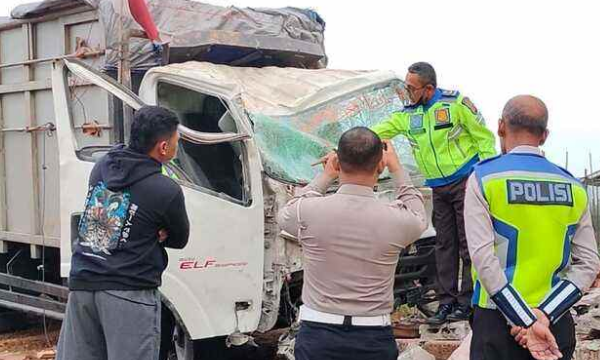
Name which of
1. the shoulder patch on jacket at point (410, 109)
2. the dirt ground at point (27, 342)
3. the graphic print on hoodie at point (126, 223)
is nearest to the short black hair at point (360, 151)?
the graphic print on hoodie at point (126, 223)

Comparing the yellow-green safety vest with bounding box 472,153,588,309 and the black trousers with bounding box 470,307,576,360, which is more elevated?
the yellow-green safety vest with bounding box 472,153,588,309

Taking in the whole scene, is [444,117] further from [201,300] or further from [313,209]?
[313,209]

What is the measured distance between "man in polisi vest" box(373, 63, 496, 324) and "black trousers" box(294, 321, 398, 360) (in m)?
2.48

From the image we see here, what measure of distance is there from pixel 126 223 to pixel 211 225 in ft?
5.53

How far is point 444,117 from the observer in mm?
5234

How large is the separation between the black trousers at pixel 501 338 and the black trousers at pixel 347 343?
426 mm

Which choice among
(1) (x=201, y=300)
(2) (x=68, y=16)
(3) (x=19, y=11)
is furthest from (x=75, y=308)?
(3) (x=19, y=11)

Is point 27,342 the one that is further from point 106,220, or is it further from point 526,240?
point 526,240

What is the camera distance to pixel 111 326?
3.52m

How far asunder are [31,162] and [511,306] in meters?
4.72

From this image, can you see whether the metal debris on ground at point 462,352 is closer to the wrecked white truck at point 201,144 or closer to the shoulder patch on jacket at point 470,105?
the wrecked white truck at point 201,144

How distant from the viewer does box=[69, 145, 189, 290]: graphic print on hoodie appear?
350 centimetres

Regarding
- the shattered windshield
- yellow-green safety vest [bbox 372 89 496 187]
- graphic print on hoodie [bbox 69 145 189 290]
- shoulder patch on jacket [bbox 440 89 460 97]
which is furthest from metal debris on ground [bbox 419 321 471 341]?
graphic print on hoodie [bbox 69 145 189 290]

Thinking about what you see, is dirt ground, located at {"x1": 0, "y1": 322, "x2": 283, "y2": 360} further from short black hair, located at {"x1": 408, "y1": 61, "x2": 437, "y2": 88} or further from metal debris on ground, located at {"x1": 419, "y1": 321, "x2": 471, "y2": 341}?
short black hair, located at {"x1": 408, "y1": 61, "x2": 437, "y2": 88}
